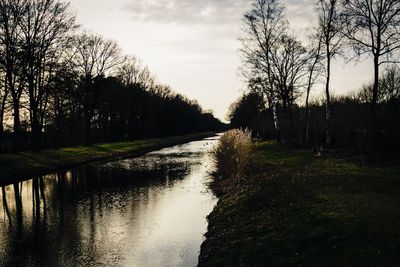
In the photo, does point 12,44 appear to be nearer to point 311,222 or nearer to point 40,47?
point 40,47

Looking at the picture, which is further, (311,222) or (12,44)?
(12,44)

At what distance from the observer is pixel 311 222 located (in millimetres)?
10469

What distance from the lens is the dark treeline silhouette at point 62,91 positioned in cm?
3612

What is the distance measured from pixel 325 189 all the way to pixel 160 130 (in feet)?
292

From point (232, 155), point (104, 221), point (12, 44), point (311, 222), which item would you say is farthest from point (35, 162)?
point (311, 222)

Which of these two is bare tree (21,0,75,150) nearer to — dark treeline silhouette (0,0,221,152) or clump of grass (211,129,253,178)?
dark treeline silhouette (0,0,221,152)

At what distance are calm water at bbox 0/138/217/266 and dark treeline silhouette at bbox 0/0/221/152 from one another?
51.3 ft

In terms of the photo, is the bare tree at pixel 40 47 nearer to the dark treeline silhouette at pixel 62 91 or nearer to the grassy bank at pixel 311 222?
the dark treeline silhouette at pixel 62 91

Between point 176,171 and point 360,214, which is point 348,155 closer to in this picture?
point 176,171

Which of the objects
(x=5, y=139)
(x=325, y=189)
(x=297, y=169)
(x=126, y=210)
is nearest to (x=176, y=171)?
(x=297, y=169)

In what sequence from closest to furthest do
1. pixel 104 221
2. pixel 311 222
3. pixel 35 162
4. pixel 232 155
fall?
pixel 311 222
pixel 104 221
pixel 232 155
pixel 35 162

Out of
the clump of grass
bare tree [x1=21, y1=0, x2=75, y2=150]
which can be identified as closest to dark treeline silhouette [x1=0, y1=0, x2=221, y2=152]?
bare tree [x1=21, y1=0, x2=75, y2=150]

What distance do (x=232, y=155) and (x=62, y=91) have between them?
24094mm

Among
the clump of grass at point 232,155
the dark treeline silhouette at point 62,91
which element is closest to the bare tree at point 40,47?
the dark treeline silhouette at point 62,91
